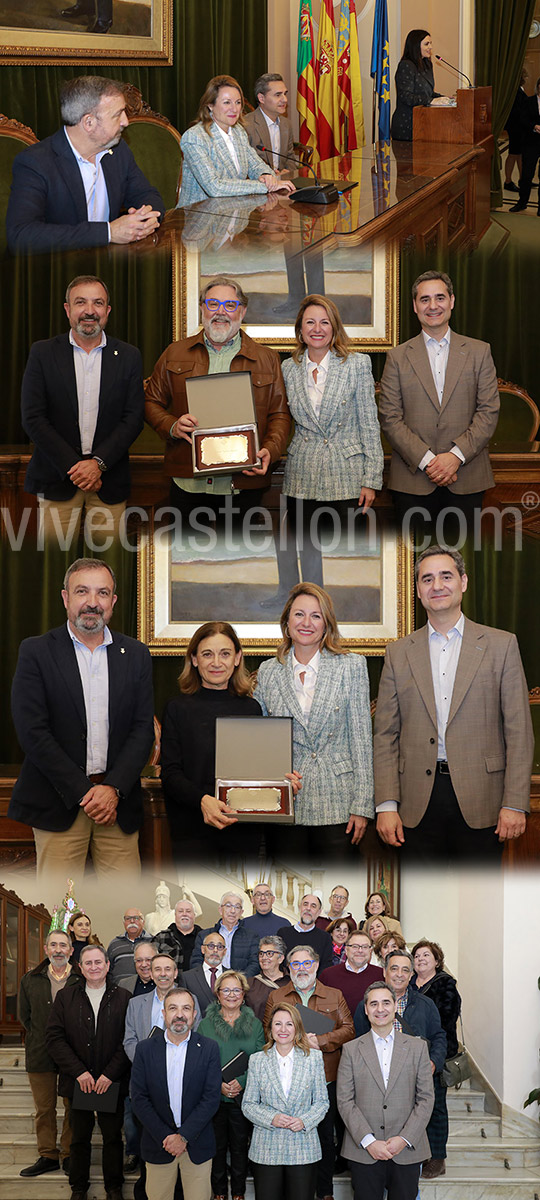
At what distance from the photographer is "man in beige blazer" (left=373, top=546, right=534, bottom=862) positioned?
484 centimetres

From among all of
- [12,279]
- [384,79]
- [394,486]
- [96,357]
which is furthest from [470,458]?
[384,79]

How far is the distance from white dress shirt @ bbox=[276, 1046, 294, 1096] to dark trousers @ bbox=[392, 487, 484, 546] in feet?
7.01

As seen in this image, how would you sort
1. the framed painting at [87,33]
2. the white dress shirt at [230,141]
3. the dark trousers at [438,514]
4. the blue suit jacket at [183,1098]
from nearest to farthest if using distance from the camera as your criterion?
the blue suit jacket at [183,1098]
the dark trousers at [438,514]
the white dress shirt at [230,141]
the framed painting at [87,33]

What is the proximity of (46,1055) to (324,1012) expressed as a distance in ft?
3.39

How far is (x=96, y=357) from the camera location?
214 inches

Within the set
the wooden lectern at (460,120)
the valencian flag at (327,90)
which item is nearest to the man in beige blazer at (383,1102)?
the wooden lectern at (460,120)

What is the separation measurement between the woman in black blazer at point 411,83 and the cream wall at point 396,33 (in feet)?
3.00

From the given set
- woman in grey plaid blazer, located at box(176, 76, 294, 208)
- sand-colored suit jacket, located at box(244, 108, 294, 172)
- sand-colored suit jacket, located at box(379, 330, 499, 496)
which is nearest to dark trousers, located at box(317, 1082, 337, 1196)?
sand-colored suit jacket, located at box(379, 330, 499, 496)

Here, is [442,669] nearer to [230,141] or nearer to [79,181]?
[79,181]

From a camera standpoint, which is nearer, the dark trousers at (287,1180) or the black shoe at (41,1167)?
the dark trousers at (287,1180)

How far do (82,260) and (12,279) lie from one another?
70 cm

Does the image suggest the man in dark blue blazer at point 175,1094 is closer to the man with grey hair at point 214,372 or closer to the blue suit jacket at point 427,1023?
the blue suit jacket at point 427,1023

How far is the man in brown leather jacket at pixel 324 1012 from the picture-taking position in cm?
481

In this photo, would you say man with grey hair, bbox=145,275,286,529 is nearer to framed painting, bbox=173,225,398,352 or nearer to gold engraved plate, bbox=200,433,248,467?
gold engraved plate, bbox=200,433,248,467
